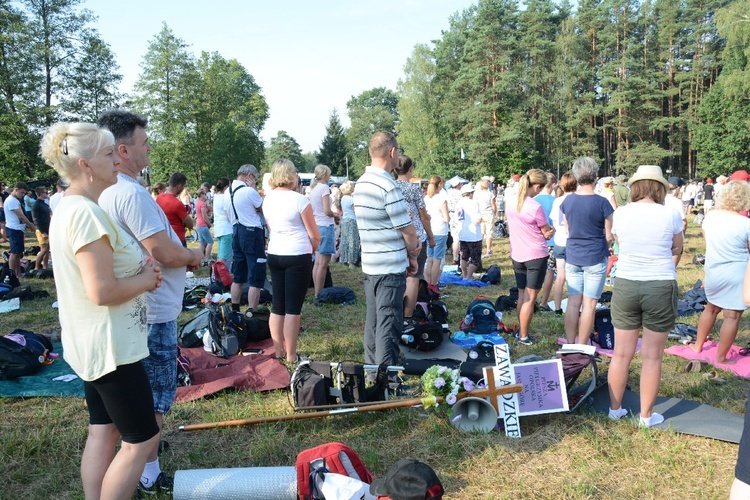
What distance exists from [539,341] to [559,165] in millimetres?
39862

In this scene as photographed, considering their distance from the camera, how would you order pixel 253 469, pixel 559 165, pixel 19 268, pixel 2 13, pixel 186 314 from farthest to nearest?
pixel 559 165 < pixel 2 13 < pixel 19 268 < pixel 186 314 < pixel 253 469

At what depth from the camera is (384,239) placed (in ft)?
13.2

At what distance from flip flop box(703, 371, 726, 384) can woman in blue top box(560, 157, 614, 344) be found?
1010mm

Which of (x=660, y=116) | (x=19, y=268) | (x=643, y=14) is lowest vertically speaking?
(x=19, y=268)

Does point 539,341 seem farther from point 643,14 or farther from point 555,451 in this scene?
point 643,14

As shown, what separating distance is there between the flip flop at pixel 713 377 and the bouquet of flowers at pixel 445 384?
2.33m

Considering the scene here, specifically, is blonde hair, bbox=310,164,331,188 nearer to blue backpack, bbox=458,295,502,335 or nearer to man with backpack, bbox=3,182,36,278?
blue backpack, bbox=458,295,502,335

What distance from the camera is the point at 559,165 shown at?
4262 centimetres

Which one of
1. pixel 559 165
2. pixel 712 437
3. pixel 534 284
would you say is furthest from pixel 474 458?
pixel 559 165

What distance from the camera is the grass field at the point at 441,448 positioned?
3.02m

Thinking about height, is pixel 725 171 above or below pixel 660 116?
below

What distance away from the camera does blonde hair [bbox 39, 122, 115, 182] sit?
200 centimetres

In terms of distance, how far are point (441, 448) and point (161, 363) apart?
181cm

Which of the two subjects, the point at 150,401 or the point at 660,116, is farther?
the point at 660,116
